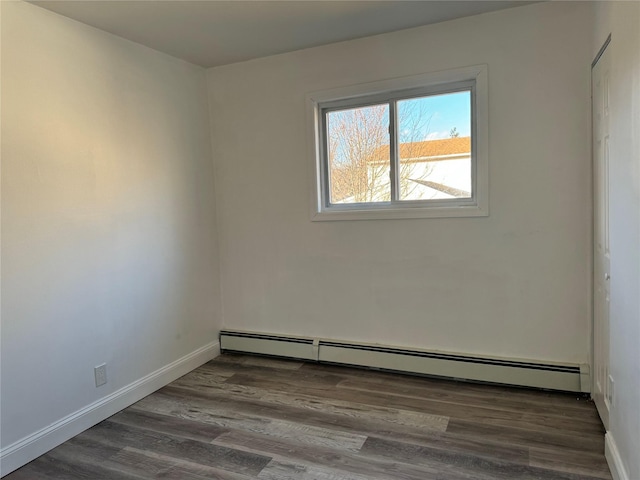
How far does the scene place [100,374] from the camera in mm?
2701

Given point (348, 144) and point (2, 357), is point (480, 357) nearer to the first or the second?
point (348, 144)

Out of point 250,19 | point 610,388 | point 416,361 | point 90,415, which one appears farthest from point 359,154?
point 90,415

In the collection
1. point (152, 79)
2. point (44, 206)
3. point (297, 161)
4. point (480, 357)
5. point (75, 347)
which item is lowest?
point (480, 357)

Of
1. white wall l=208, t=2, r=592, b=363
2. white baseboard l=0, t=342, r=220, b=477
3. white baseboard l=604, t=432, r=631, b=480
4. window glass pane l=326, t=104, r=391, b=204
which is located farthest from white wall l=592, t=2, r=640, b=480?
white baseboard l=0, t=342, r=220, b=477

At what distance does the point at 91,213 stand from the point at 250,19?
1565mm

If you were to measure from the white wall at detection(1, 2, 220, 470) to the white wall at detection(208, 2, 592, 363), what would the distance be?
0.42 meters

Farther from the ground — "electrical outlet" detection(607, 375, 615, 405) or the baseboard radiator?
"electrical outlet" detection(607, 375, 615, 405)

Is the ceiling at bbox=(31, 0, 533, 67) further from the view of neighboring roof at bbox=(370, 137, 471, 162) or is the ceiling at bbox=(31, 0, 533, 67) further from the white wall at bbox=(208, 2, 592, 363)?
the view of neighboring roof at bbox=(370, 137, 471, 162)

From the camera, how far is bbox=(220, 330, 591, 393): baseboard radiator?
2748mm

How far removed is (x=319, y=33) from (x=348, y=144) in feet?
2.68

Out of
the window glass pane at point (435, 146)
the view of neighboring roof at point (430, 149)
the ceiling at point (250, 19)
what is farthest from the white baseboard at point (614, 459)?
the ceiling at point (250, 19)

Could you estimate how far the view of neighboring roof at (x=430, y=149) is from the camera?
9.83 ft

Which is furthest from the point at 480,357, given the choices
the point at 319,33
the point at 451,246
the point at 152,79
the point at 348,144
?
the point at 152,79

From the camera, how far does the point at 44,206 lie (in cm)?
238
